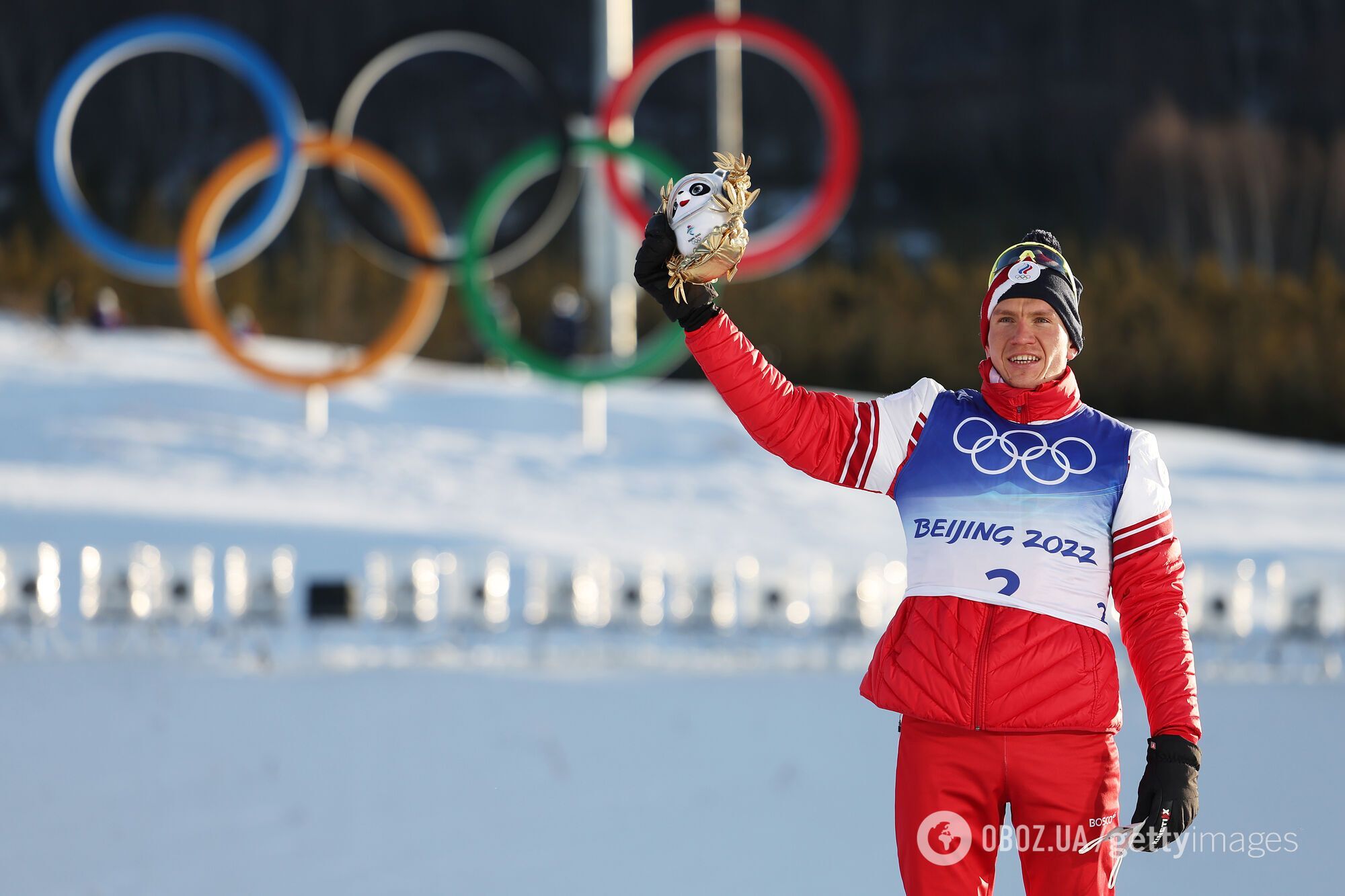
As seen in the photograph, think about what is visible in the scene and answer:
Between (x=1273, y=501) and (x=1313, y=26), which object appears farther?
(x=1313, y=26)

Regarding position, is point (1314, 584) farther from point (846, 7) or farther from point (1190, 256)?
point (846, 7)

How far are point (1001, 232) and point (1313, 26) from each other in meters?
12.8

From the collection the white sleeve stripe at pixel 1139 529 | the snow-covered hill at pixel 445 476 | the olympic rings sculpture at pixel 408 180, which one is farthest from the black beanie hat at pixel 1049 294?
the olympic rings sculpture at pixel 408 180

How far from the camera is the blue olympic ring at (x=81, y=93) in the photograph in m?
14.6

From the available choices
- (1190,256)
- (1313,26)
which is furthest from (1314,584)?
(1313,26)

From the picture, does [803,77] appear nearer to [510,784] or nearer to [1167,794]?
[510,784]

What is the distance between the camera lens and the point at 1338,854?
209 inches

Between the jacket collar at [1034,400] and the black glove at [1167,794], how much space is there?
67 centimetres

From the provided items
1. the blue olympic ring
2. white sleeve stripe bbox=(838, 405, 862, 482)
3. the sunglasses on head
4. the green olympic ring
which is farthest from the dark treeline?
white sleeve stripe bbox=(838, 405, 862, 482)

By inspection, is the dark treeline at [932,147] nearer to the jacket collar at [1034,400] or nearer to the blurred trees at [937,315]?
the blurred trees at [937,315]

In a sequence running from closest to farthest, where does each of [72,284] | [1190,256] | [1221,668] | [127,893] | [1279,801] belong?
[127,893] < [1279,801] < [1221,668] < [72,284] < [1190,256]

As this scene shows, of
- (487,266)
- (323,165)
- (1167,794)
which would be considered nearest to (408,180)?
(323,165)

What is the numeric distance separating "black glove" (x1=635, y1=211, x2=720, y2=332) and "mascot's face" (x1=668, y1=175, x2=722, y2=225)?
3 cm

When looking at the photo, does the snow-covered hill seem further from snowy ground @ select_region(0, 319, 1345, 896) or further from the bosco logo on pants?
the bosco logo on pants
